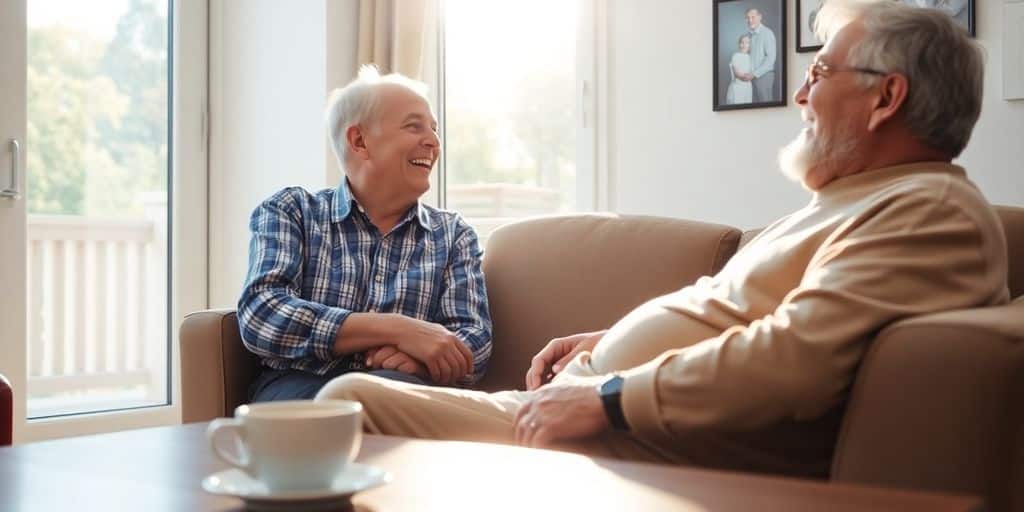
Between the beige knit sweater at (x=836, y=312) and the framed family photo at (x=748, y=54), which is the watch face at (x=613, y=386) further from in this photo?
the framed family photo at (x=748, y=54)

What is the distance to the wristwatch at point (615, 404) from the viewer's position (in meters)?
1.49

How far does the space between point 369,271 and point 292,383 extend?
1.06 feet

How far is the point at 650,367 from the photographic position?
1.49m

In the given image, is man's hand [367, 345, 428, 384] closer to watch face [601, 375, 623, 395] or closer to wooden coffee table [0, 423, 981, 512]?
watch face [601, 375, 623, 395]

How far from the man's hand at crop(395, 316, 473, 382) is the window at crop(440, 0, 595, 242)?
1.47 m

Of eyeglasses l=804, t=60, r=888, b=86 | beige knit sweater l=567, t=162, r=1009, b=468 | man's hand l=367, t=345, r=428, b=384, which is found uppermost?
eyeglasses l=804, t=60, r=888, b=86

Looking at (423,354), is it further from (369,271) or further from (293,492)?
(293,492)

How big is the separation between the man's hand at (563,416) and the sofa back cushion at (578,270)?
75cm

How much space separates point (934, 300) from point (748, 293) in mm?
305

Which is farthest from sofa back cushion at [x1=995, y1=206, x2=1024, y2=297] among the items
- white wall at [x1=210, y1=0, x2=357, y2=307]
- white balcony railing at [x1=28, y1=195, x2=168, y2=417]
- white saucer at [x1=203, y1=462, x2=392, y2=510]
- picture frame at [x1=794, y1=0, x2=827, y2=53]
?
white balcony railing at [x1=28, y1=195, x2=168, y2=417]

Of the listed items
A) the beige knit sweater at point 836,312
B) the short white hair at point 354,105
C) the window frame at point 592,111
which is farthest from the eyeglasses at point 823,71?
the window frame at point 592,111

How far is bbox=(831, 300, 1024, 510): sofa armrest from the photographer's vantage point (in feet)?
4.06

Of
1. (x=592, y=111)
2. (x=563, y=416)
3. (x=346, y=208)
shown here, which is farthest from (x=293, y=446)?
(x=592, y=111)

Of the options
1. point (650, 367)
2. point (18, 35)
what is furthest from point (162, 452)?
point (18, 35)
